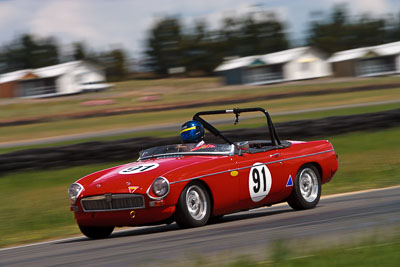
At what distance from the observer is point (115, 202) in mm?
7219

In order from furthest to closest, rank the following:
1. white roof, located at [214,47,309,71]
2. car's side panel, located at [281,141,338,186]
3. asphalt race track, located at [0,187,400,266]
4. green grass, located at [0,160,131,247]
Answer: white roof, located at [214,47,309,71], green grass, located at [0,160,131,247], car's side panel, located at [281,141,338,186], asphalt race track, located at [0,187,400,266]

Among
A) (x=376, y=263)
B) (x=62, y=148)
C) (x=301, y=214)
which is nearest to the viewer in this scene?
(x=376, y=263)

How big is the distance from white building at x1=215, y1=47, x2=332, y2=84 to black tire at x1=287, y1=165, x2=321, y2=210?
66.1 meters

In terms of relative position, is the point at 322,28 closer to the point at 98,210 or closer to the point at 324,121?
the point at 324,121

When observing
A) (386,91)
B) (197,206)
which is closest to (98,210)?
Answer: (197,206)

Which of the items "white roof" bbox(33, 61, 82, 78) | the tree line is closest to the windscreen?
"white roof" bbox(33, 61, 82, 78)

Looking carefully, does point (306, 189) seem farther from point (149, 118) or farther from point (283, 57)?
point (283, 57)

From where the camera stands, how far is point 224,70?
257 feet

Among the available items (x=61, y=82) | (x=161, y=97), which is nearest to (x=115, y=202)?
(x=161, y=97)

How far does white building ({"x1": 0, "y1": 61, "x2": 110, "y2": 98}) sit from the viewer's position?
245 ft

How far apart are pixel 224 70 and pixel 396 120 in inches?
2383

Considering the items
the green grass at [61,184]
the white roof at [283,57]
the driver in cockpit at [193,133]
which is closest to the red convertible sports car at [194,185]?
the driver in cockpit at [193,133]

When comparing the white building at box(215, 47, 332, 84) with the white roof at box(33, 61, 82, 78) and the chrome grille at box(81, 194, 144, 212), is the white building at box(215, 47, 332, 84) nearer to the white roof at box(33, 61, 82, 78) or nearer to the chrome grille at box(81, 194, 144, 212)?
the white roof at box(33, 61, 82, 78)

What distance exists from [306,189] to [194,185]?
2.09 m
